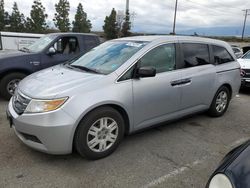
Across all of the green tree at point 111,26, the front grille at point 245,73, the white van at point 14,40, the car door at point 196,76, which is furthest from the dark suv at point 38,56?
the green tree at point 111,26

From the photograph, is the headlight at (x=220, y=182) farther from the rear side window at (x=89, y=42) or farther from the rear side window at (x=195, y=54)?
the rear side window at (x=89, y=42)

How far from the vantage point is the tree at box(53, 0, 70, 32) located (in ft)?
122

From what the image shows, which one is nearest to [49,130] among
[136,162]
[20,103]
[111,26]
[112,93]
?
[20,103]

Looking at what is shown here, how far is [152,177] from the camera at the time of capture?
3.05m

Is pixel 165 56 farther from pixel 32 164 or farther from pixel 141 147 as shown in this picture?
pixel 32 164

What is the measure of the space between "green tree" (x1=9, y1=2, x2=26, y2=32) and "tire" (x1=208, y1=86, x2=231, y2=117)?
35169 mm

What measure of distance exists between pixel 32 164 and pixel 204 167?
7.33ft

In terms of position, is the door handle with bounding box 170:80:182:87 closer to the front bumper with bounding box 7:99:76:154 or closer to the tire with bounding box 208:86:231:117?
the tire with bounding box 208:86:231:117

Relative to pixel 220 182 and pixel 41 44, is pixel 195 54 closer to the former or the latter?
pixel 220 182

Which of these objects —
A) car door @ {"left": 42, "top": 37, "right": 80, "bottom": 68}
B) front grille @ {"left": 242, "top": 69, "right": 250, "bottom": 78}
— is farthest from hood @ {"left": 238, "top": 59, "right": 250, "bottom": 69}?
car door @ {"left": 42, "top": 37, "right": 80, "bottom": 68}

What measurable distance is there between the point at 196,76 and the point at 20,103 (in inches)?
114

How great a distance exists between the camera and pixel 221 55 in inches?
205

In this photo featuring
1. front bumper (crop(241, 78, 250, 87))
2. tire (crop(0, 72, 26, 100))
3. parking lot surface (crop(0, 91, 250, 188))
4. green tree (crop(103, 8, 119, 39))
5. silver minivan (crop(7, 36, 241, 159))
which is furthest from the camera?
green tree (crop(103, 8, 119, 39))

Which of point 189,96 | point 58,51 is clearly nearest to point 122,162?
point 189,96
